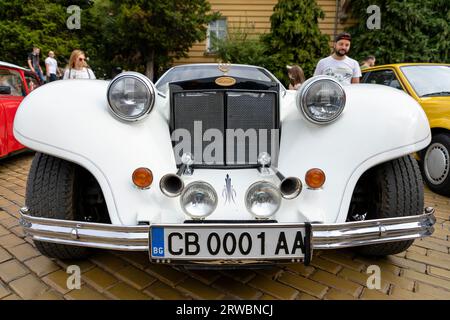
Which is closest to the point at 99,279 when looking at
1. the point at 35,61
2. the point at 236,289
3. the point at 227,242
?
the point at 236,289

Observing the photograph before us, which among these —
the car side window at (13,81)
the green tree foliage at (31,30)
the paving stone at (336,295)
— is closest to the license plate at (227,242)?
the paving stone at (336,295)

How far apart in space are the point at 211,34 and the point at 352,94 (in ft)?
35.0

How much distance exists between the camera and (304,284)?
195 centimetres

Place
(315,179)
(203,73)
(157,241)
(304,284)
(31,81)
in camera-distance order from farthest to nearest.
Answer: (31,81) → (203,73) → (304,284) → (315,179) → (157,241)

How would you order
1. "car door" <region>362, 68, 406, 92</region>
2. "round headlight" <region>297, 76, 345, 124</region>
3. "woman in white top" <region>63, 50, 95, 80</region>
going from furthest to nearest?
"woman in white top" <region>63, 50, 95, 80</region>
"car door" <region>362, 68, 406, 92</region>
"round headlight" <region>297, 76, 345, 124</region>

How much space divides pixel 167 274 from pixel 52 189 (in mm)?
863

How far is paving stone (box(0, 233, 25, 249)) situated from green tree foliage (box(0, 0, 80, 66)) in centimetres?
1134

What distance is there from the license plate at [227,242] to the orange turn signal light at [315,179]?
1.08ft

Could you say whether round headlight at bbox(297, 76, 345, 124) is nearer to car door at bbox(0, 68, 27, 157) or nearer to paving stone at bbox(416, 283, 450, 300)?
paving stone at bbox(416, 283, 450, 300)

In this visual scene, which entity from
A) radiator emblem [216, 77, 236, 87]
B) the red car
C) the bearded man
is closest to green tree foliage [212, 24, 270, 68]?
the bearded man

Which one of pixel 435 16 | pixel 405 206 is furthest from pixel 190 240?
pixel 435 16

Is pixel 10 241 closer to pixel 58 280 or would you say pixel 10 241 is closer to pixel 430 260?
pixel 58 280

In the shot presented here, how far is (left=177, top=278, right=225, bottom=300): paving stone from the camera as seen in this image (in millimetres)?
1797
